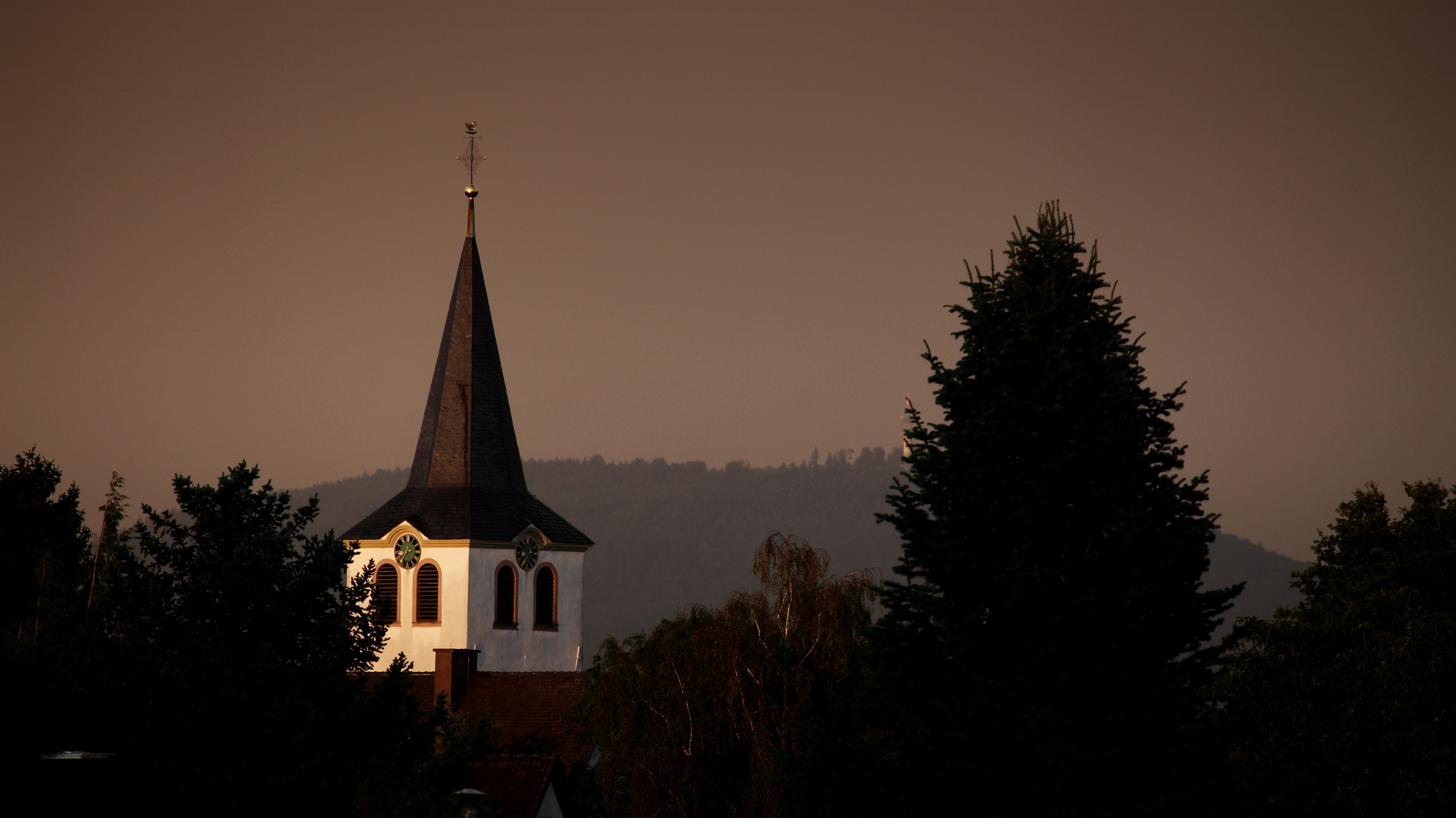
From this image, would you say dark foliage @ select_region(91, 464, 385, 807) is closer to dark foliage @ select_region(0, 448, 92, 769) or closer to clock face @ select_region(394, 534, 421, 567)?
dark foliage @ select_region(0, 448, 92, 769)

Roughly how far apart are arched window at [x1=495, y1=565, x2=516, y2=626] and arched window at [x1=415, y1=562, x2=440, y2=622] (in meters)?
2.00

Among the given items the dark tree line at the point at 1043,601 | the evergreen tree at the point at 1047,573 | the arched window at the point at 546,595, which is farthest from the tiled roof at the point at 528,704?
the evergreen tree at the point at 1047,573

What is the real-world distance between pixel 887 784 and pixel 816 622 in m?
8.95

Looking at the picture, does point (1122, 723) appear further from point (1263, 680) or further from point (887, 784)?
point (1263, 680)

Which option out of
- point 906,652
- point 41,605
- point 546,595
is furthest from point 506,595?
point 906,652

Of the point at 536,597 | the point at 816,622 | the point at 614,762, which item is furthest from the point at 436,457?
the point at 816,622

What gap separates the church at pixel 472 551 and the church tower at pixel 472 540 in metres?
0.04

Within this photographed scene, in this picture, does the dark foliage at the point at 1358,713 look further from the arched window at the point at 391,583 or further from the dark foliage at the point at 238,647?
the arched window at the point at 391,583

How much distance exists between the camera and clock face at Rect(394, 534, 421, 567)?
5459cm

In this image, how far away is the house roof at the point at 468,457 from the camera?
55000 millimetres

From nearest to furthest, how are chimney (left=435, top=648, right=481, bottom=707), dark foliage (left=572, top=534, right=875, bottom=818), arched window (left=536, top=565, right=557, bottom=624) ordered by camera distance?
dark foliage (left=572, top=534, right=875, bottom=818) → chimney (left=435, top=648, right=481, bottom=707) → arched window (left=536, top=565, right=557, bottom=624)

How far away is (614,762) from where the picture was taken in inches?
1296

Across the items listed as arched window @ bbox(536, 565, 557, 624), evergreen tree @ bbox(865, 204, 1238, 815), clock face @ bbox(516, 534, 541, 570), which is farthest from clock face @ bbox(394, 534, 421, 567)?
evergreen tree @ bbox(865, 204, 1238, 815)

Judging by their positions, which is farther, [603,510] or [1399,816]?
[603,510]
